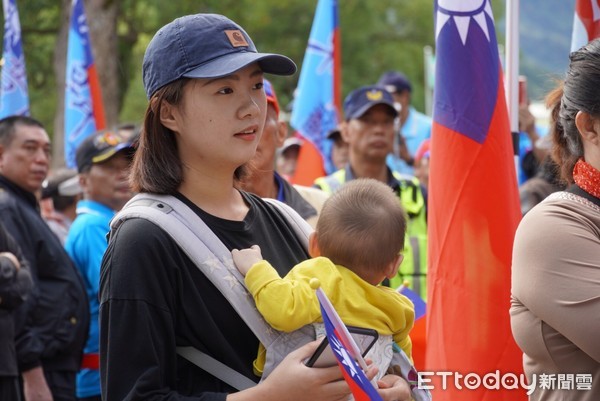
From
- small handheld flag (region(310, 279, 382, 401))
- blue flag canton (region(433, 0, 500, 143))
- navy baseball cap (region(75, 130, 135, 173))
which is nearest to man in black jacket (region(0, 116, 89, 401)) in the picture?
navy baseball cap (region(75, 130, 135, 173))

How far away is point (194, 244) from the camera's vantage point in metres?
2.72

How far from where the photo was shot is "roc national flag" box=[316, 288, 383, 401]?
98.0 inches

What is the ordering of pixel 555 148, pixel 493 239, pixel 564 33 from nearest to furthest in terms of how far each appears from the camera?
pixel 555 148, pixel 493 239, pixel 564 33

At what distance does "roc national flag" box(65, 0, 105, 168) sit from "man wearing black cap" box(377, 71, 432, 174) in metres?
3.28

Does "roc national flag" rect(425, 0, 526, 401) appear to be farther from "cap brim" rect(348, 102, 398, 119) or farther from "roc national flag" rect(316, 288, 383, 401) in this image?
"cap brim" rect(348, 102, 398, 119)

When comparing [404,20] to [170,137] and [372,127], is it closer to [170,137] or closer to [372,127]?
[372,127]

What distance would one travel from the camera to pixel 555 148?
11.2ft

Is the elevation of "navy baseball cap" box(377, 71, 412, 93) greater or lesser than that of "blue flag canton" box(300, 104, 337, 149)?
greater

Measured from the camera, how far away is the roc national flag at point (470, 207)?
4.16 meters

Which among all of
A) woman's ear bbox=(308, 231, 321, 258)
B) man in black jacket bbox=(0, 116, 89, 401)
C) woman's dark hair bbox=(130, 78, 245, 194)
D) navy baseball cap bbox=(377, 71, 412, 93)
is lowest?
man in black jacket bbox=(0, 116, 89, 401)

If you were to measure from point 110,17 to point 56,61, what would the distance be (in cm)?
139

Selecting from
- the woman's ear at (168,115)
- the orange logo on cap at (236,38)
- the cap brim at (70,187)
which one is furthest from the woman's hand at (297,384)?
the cap brim at (70,187)

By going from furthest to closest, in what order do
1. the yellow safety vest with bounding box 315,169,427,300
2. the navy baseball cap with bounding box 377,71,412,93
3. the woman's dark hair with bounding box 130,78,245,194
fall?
the navy baseball cap with bounding box 377,71,412,93
the yellow safety vest with bounding box 315,169,427,300
the woman's dark hair with bounding box 130,78,245,194

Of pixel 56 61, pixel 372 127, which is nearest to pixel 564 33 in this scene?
pixel 56 61
